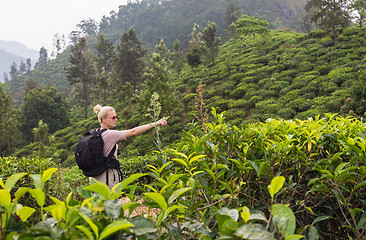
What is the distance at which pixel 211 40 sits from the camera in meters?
23.2

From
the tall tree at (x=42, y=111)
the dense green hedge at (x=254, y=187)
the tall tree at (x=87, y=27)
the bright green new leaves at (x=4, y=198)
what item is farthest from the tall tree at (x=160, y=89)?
the tall tree at (x=87, y=27)

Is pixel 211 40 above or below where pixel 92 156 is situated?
above

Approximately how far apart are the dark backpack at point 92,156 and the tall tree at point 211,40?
22.1m

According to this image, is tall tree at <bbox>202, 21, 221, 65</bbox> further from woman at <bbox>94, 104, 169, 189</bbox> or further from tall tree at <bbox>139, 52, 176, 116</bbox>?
woman at <bbox>94, 104, 169, 189</bbox>

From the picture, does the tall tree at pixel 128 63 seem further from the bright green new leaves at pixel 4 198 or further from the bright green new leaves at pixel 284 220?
the bright green new leaves at pixel 284 220

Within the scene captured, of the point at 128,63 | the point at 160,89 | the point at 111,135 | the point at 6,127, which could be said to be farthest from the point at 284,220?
the point at 128,63

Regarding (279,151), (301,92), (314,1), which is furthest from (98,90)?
(279,151)

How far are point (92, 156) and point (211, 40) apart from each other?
74.7ft

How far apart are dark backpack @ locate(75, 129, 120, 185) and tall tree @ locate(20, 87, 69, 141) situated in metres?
23.5

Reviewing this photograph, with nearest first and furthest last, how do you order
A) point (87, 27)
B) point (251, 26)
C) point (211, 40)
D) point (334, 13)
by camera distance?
1. point (334, 13)
2. point (211, 40)
3. point (251, 26)
4. point (87, 27)

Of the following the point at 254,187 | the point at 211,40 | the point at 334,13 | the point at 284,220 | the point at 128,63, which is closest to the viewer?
the point at 284,220

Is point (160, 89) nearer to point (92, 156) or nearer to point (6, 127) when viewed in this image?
point (92, 156)

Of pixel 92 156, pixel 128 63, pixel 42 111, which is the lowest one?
pixel 42 111

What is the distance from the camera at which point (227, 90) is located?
1656 cm
